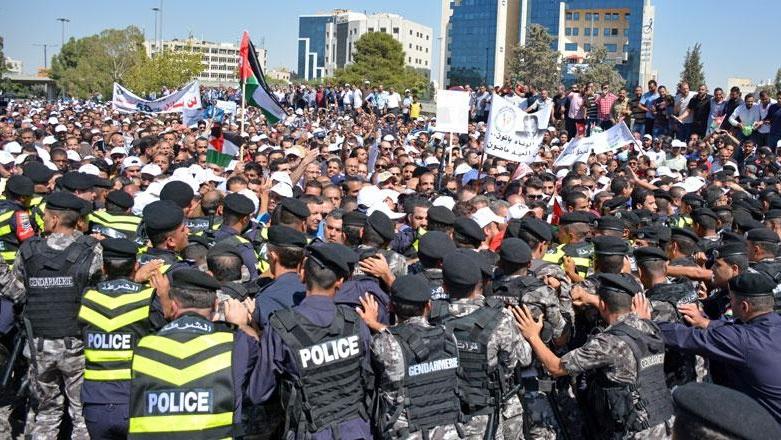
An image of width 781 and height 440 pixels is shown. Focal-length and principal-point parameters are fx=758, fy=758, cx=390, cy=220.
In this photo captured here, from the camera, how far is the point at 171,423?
3.77 m

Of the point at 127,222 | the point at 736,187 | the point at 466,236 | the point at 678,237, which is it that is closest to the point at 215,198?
the point at 127,222

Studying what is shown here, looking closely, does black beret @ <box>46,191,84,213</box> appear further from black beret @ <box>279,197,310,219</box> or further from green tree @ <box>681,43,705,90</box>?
green tree @ <box>681,43,705,90</box>

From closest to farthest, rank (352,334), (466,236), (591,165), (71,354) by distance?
1. (352,334)
2. (71,354)
3. (466,236)
4. (591,165)

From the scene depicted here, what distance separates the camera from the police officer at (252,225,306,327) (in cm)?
499

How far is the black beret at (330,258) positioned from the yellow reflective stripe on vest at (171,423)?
1.20 meters

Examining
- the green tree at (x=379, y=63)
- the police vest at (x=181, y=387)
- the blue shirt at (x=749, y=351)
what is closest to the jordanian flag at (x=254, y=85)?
the blue shirt at (x=749, y=351)

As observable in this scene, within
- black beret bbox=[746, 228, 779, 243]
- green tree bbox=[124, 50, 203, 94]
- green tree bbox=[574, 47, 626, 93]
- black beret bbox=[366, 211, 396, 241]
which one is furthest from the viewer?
green tree bbox=[574, 47, 626, 93]

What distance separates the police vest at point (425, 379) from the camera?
179 inches

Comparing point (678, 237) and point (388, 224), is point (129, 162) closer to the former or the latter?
point (388, 224)

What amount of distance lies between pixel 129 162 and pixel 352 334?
883 cm

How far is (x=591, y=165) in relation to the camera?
1462 cm

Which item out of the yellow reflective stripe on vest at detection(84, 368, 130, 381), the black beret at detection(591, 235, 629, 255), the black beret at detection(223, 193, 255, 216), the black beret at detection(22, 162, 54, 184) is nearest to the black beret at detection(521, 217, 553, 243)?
the black beret at detection(591, 235, 629, 255)

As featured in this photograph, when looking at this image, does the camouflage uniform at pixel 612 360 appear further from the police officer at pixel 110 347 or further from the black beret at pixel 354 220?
the police officer at pixel 110 347

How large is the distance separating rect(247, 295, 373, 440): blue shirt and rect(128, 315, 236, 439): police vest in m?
0.40
